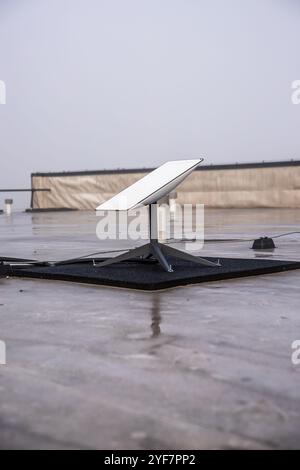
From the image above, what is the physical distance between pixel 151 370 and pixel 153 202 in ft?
5.59

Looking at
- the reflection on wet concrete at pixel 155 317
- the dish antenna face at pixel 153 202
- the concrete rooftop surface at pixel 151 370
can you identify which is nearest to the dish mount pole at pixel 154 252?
the dish antenna face at pixel 153 202

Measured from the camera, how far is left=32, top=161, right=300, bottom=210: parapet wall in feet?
43.4

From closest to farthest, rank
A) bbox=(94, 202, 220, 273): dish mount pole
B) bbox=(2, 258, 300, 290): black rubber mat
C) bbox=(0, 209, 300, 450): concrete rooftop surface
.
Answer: bbox=(0, 209, 300, 450): concrete rooftop surface, bbox=(2, 258, 300, 290): black rubber mat, bbox=(94, 202, 220, 273): dish mount pole

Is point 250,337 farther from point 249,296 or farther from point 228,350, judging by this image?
point 249,296

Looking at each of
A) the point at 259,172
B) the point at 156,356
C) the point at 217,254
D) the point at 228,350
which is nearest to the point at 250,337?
the point at 228,350

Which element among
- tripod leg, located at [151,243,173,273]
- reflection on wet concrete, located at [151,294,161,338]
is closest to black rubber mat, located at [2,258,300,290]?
tripod leg, located at [151,243,173,273]

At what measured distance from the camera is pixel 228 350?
5.18ft

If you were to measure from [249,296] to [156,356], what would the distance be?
3.11 feet

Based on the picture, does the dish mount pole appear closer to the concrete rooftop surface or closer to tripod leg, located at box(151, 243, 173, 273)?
tripod leg, located at box(151, 243, 173, 273)

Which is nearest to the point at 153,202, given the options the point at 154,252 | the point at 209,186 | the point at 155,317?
the point at 154,252

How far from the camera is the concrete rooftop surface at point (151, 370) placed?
1058mm

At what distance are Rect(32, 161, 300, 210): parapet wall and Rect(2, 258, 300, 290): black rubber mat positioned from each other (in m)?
10.1

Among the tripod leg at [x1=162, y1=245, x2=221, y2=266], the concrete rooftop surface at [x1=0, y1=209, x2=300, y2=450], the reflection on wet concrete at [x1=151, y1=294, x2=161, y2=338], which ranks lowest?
the concrete rooftop surface at [x1=0, y1=209, x2=300, y2=450]

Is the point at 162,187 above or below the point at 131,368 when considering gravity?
above
